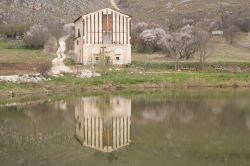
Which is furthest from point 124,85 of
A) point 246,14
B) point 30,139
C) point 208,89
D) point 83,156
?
point 246,14

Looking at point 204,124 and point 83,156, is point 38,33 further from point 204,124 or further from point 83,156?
point 83,156

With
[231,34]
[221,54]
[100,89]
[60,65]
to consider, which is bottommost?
[100,89]

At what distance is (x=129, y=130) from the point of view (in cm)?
3170

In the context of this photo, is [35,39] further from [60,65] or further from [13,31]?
[60,65]

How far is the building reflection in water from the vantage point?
2777 centimetres

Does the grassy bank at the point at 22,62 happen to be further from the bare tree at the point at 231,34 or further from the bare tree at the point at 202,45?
the bare tree at the point at 231,34

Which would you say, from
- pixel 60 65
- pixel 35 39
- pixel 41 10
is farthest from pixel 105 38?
pixel 41 10

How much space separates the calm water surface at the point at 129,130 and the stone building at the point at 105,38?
18774 mm

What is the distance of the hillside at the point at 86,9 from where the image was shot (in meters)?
138

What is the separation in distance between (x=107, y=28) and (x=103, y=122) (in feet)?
114

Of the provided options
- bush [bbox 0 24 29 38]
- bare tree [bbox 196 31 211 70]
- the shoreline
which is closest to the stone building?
bare tree [bbox 196 31 211 70]

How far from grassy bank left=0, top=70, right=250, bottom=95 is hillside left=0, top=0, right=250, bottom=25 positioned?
246 feet

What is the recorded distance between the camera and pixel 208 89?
55.9m

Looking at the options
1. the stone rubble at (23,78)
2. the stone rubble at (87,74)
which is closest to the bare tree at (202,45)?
the stone rubble at (87,74)
